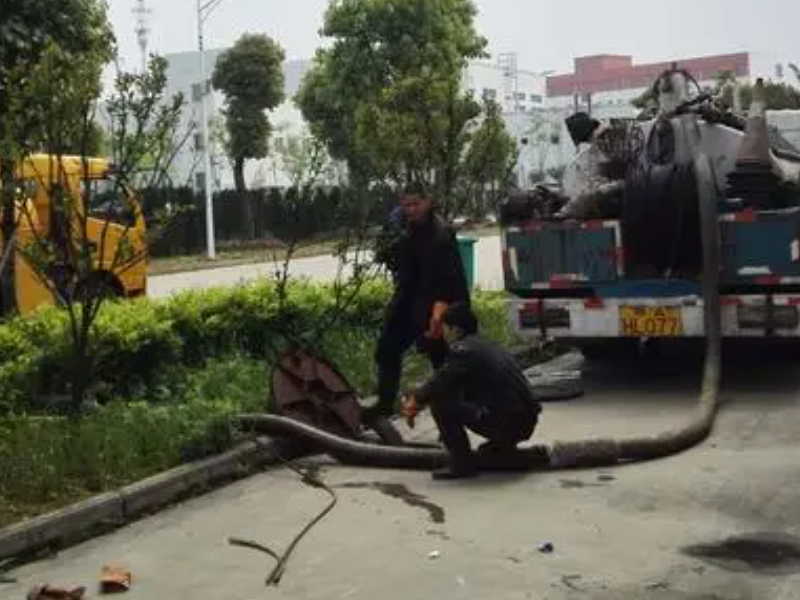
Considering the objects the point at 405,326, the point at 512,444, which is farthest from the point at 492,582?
the point at 405,326

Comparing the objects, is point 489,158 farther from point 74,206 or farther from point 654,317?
point 74,206

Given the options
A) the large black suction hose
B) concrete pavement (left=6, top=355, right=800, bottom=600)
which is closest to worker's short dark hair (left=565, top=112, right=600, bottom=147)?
the large black suction hose

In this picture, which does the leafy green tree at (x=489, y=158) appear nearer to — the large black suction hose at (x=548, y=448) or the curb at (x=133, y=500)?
the large black suction hose at (x=548, y=448)

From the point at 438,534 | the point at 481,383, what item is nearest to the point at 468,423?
the point at 481,383

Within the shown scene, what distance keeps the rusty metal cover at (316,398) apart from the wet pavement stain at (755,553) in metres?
2.93

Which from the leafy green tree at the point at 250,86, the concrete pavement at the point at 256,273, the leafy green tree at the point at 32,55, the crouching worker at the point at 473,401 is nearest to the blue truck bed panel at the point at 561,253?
the crouching worker at the point at 473,401

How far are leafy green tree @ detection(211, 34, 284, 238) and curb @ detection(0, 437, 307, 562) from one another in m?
32.0

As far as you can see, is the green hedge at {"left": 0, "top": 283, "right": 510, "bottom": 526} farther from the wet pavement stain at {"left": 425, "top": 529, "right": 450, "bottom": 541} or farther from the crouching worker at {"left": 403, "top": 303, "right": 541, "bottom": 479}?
the wet pavement stain at {"left": 425, "top": 529, "right": 450, "bottom": 541}

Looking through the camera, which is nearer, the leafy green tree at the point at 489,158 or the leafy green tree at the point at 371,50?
the leafy green tree at the point at 489,158

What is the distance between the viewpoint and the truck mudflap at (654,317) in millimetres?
9438

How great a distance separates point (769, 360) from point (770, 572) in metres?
6.20

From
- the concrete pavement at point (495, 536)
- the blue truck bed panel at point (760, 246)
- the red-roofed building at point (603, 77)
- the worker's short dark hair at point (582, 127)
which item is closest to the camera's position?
the concrete pavement at point (495, 536)

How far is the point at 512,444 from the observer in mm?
7375

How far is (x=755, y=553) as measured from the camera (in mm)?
5699
